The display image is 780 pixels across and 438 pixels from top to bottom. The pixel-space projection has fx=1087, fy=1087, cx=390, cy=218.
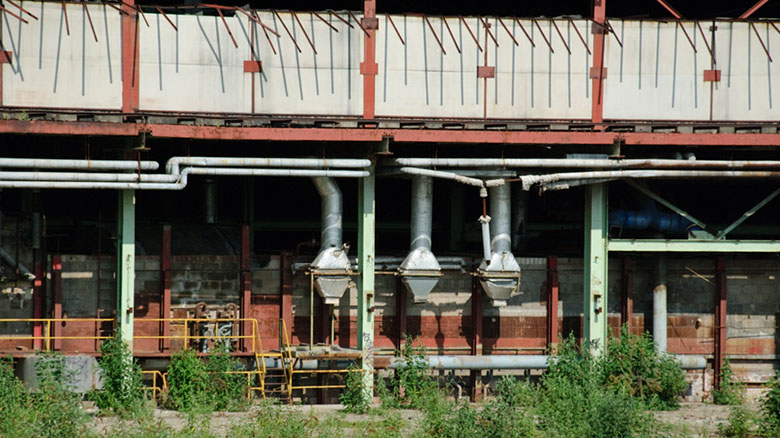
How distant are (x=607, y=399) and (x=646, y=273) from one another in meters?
6.37

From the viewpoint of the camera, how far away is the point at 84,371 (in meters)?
20.3

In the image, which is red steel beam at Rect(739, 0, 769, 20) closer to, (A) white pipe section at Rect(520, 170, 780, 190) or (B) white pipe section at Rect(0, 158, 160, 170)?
(A) white pipe section at Rect(520, 170, 780, 190)

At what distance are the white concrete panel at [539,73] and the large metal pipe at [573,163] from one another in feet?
3.64

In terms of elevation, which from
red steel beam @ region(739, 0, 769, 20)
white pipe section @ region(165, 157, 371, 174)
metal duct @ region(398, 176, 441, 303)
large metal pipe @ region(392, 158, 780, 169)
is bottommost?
metal duct @ region(398, 176, 441, 303)

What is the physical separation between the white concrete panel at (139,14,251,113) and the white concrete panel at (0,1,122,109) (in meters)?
0.58

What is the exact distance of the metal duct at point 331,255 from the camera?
21672 mm

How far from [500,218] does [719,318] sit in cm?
564

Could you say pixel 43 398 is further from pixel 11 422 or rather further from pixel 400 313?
pixel 400 313

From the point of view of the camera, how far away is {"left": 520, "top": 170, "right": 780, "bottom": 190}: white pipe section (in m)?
21.4

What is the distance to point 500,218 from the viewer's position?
22.2 meters

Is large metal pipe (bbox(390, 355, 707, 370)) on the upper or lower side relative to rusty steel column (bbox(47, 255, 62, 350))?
lower

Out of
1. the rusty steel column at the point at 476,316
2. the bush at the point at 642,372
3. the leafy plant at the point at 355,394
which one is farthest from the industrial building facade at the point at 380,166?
the bush at the point at 642,372

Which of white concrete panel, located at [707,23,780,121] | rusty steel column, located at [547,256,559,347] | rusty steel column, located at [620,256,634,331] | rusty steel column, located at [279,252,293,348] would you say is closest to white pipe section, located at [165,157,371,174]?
rusty steel column, located at [279,252,293,348]

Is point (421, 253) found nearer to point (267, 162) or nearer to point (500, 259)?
point (500, 259)
